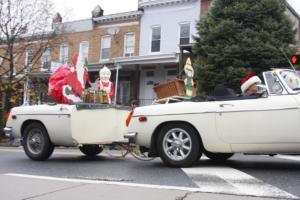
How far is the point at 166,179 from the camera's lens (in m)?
4.97

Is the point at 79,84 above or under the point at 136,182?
above

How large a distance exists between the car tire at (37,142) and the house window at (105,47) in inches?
736

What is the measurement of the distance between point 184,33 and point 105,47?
6.36 meters

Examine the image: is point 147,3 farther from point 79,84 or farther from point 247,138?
point 247,138

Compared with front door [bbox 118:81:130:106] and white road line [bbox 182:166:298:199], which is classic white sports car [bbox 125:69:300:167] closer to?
white road line [bbox 182:166:298:199]

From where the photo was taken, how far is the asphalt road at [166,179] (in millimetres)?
4103

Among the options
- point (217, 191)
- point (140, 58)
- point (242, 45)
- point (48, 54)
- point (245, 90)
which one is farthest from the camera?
point (48, 54)

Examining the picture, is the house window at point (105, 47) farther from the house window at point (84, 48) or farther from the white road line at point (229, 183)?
the white road line at point (229, 183)

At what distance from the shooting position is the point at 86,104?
285 inches

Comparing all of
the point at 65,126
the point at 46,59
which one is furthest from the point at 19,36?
the point at 65,126

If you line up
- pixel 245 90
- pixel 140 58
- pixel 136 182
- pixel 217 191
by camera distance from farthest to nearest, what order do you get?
pixel 140 58 < pixel 245 90 < pixel 136 182 < pixel 217 191

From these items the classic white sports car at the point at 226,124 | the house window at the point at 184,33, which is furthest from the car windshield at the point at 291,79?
the house window at the point at 184,33

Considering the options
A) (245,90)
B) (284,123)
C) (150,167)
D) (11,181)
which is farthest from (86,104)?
(284,123)

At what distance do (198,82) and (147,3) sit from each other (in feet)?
32.5
